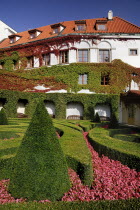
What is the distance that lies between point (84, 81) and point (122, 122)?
816cm

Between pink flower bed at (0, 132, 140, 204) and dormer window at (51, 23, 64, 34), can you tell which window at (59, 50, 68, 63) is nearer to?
dormer window at (51, 23, 64, 34)

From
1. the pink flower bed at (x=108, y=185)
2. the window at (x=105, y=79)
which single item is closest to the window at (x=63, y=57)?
the window at (x=105, y=79)

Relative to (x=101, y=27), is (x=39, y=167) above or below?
below

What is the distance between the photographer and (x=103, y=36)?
25.1 metres

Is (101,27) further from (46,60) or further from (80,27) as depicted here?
(46,60)

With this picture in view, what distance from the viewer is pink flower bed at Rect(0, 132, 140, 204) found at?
4.31 m

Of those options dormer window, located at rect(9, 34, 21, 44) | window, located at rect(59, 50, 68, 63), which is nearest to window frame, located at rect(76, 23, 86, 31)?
window, located at rect(59, 50, 68, 63)

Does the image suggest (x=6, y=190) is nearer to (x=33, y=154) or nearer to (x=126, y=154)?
(x=33, y=154)

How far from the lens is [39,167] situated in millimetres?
4145

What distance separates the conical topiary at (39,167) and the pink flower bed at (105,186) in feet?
0.74

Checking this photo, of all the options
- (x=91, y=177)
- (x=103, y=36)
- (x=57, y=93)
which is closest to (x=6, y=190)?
(x=91, y=177)

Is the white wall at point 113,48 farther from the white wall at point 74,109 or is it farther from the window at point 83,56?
the white wall at point 74,109

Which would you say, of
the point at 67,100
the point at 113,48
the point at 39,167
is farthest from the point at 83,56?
the point at 39,167

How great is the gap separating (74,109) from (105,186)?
61.1 feet
